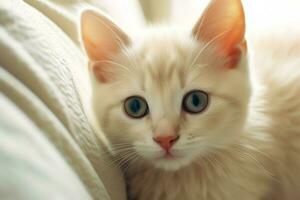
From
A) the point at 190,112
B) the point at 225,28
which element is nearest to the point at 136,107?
the point at 190,112

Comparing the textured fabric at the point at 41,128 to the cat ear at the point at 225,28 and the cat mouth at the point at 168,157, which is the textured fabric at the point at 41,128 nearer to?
the cat mouth at the point at 168,157

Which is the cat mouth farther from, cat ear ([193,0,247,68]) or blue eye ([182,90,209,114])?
cat ear ([193,0,247,68])

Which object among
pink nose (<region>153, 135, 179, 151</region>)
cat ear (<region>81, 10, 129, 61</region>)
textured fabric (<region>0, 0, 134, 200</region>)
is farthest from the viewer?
cat ear (<region>81, 10, 129, 61</region>)

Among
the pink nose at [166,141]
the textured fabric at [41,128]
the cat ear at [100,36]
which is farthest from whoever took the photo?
the cat ear at [100,36]

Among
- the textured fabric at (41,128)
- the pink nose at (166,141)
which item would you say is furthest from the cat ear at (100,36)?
the pink nose at (166,141)

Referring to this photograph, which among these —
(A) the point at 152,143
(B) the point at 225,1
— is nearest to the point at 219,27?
(B) the point at 225,1

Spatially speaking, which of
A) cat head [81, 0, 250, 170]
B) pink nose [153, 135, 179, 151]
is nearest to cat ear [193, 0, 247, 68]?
cat head [81, 0, 250, 170]

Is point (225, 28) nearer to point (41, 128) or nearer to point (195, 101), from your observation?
point (195, 101)
